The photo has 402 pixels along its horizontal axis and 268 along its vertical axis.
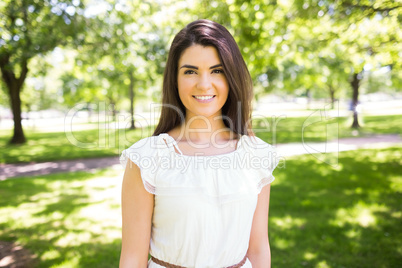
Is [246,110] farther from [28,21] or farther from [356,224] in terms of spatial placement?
[28,21]

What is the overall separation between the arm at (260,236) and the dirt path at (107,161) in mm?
7553

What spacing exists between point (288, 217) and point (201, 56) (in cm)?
467

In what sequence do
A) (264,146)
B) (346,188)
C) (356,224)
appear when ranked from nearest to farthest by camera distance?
(264,146) < (356,224) < (346,188)

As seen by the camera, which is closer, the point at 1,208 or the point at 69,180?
the point at 1,208

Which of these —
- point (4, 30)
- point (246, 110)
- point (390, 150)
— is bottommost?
point (390, 150)

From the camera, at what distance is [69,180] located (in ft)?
27.4

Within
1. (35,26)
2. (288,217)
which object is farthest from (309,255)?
(35,26)

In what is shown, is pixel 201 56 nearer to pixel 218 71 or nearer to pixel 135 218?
pixel 218 71

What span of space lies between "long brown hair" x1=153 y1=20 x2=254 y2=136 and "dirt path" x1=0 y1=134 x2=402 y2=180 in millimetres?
7463

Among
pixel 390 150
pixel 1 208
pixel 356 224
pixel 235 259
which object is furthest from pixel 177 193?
pixel 390 150

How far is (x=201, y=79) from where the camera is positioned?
1.50 m

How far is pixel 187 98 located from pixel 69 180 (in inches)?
308

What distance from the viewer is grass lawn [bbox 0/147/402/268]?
168 inches

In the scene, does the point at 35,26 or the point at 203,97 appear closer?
the point at 203,97
